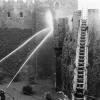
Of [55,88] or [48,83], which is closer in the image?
[55,88]

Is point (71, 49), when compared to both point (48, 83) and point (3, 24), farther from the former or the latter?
point (3, 24)

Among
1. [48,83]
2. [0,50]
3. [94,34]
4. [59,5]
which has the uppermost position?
[59,5]

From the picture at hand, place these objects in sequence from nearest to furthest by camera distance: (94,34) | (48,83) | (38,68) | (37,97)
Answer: (94,34)
(37,97)
(48,83)
(38,68)

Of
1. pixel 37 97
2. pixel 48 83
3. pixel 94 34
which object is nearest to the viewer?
pixel 94 34

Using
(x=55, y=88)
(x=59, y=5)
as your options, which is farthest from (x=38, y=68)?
(x=59, y=5)

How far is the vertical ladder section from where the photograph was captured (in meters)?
18.8

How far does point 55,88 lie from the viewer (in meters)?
27.5

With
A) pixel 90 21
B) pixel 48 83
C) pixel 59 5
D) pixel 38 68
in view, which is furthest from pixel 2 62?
pixel 90 21

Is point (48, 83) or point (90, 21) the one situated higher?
point (90, 21)

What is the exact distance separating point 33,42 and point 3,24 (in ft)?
12.3

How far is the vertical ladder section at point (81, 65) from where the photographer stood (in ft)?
61.7

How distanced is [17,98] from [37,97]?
5.60 feet

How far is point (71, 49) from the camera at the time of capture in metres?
24.5

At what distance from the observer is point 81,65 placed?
20.6 m
